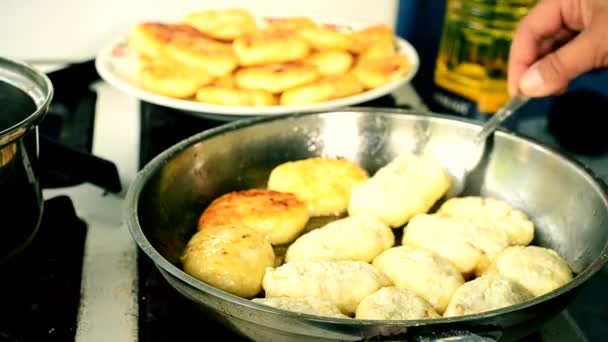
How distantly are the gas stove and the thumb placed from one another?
1.16ft

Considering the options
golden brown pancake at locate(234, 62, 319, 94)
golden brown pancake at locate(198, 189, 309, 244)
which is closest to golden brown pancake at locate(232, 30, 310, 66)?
golden brown pancake at locate(234, 62, 319, 94)

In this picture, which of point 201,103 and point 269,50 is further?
point 269,50

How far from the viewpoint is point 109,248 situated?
2.75 feet

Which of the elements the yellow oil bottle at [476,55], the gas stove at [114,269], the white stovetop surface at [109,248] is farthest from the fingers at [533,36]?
the white stovetop surface at [109,248]

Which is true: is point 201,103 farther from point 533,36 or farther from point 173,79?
point 533,36

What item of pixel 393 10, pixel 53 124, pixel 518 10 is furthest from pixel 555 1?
pixel 53 124

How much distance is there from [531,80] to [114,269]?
652 mm

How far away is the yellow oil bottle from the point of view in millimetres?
1434

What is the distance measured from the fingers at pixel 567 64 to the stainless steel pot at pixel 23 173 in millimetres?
675

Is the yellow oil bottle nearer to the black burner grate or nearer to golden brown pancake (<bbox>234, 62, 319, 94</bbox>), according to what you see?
golden brown pancake (<bbox>234, 62, 319, 94</bbox>)

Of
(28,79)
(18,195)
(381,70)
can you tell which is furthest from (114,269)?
(381,70)

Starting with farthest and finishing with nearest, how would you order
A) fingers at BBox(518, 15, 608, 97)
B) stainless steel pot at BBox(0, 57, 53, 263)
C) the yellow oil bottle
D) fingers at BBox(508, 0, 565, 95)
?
the yellow oil bottle → fingers at BBox(508, 0, 565, 95) → fingers at BBox(518, 15, 608, 97) → stainless steel pot at BBox(0, 57, 53, 263)

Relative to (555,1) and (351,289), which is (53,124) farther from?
(555,1)

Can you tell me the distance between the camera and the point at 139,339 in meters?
0.68
